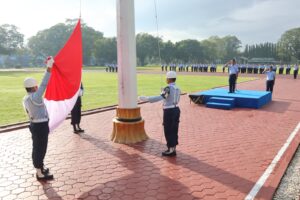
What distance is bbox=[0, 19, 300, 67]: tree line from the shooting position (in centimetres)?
9144

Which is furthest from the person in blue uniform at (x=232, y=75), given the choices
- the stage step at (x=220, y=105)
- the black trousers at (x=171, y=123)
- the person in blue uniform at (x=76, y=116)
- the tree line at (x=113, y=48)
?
the tree line at (x=113, y=48)

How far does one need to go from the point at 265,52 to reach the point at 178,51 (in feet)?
108

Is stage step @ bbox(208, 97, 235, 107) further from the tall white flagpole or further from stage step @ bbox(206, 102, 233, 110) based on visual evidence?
the tall white flagpole

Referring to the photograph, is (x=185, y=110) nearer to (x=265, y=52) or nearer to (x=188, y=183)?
(x=188, y=183)

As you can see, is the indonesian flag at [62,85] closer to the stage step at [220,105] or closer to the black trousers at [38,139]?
the black trousers at [38,139]

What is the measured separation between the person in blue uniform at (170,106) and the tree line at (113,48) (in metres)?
80.4

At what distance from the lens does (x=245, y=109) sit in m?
12.3

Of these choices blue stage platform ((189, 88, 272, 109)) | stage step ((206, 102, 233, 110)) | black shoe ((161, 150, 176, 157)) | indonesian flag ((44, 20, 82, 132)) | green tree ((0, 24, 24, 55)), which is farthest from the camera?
green tree ((0, 24, 24, 55))

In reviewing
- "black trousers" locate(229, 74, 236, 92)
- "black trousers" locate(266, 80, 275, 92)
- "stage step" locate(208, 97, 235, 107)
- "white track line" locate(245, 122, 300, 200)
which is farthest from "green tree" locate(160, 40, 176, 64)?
"white track line" locate(245, 122, 300, 200)

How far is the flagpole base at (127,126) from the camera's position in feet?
24.0

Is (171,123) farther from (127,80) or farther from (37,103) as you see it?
(37,103)

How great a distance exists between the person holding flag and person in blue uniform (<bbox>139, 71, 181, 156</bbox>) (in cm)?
194

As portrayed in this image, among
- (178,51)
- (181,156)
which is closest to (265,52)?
(178,51)

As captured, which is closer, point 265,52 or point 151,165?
point 151,165
